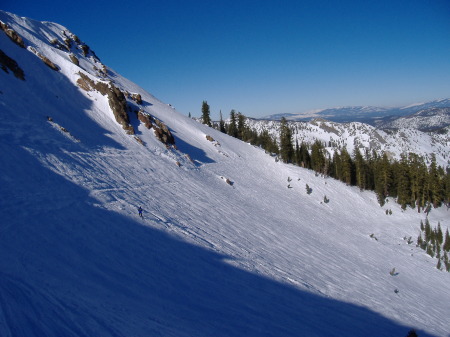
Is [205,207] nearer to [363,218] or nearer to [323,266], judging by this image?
[323,266]

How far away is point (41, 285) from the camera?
7.51 meters

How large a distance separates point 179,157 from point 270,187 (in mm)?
15344

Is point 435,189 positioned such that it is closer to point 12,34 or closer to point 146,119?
point 146,119

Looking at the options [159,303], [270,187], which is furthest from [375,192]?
[159,303]

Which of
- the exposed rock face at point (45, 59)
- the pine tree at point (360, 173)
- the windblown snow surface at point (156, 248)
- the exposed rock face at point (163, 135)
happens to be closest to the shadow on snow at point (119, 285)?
the windblown snow surface at point (156, 248)

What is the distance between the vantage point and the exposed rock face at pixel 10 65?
26225 millimetres

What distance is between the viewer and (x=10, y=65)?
27.1 metres

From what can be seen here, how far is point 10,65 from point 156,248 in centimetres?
2992

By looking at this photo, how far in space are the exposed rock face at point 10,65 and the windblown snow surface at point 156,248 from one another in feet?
3.15


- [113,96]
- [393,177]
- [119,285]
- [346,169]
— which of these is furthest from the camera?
[346,169]

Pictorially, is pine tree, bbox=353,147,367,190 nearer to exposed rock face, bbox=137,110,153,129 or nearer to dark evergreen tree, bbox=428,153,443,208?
dark evergreen tree, bbox=428,153,443,208

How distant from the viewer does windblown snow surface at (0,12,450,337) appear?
7844 millimetres

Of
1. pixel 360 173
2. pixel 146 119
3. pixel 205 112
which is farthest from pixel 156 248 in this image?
pixel 205 112

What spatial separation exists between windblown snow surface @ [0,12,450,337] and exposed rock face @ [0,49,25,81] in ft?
3.15
